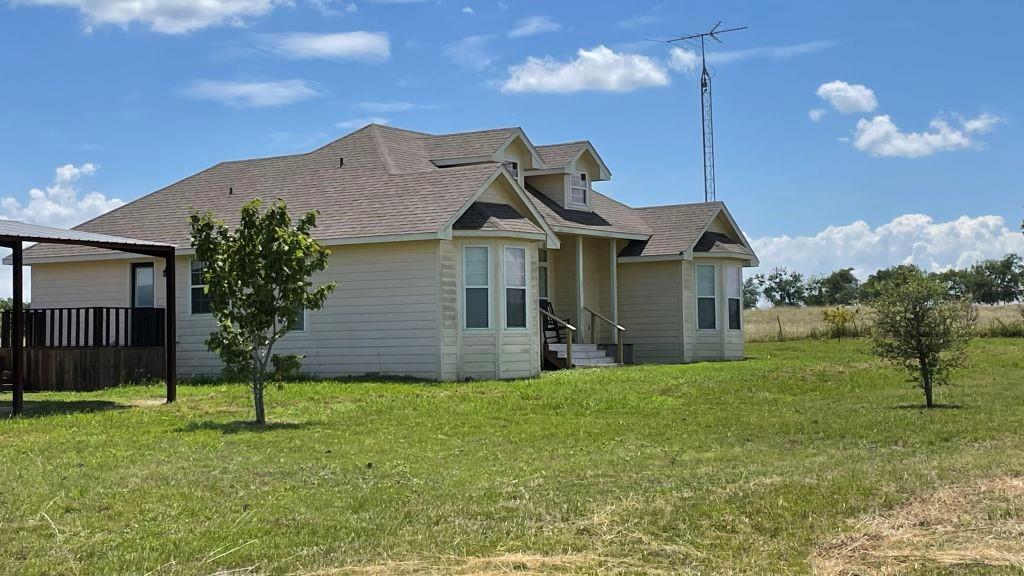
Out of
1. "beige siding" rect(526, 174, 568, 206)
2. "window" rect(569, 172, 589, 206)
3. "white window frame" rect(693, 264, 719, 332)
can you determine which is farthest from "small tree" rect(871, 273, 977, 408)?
"window" rect(569, 172, 589, 206)

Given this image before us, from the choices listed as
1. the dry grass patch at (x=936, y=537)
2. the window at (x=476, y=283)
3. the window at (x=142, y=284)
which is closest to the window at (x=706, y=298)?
the window at (x=476, y=283)

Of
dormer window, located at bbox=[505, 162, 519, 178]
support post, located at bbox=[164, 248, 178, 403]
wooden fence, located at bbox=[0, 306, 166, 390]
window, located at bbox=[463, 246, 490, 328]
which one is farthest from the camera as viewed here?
dormer window, located at bbox=[505, 162, 519, 178]

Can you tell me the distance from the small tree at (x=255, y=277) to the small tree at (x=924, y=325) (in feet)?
28.2

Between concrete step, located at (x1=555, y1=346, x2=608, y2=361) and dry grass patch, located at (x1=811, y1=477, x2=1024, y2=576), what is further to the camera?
concrete step, located at (x1=555, y1=346, x2=608, y2=361)

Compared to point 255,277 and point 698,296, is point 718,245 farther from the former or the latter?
point 255,277

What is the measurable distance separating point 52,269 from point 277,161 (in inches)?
246

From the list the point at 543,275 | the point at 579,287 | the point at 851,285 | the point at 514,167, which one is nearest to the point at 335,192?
the point at 514,167

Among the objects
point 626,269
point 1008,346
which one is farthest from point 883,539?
point 1008,346

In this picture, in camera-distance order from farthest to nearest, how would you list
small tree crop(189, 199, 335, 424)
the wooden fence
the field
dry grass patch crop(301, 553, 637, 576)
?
the field < the wooden fence < small tree crop(189, 199, 335, 424) < dry grass patch crop(301, 553, 637, 576)

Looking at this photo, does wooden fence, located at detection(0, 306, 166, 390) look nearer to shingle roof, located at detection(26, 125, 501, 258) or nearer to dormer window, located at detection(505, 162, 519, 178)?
shingle roof, located at detection(26, 125, 501, 258)

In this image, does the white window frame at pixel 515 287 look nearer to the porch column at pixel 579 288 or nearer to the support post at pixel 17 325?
the porch column at pixel 579 288

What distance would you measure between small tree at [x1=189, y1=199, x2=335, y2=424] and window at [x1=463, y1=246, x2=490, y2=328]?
732 centimetres

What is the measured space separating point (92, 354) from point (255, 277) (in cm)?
752

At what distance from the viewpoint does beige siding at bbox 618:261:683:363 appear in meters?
30.7
